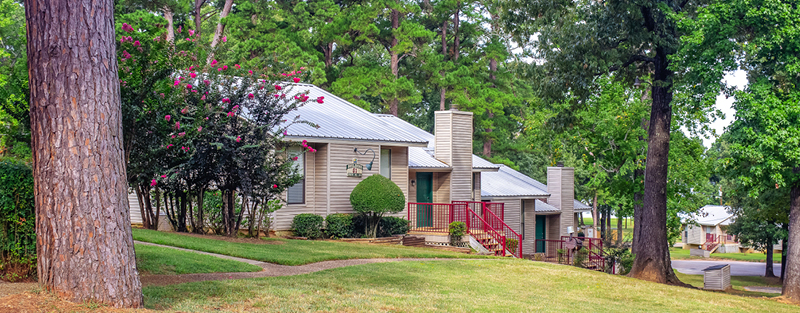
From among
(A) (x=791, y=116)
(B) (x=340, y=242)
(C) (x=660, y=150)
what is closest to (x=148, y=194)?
(B) (x=340, y=242)

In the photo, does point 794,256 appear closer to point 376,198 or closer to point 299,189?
point 376,198

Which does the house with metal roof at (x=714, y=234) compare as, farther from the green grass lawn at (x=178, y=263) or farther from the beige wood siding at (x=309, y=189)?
the green grass lawn at (x=178, y=263)

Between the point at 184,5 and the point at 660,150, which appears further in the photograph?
the point at 184,5

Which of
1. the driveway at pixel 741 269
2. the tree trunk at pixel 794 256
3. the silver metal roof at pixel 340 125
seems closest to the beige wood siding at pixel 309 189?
the silver metal roof at pixel 340 125

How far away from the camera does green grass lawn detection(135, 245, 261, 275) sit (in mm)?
10461

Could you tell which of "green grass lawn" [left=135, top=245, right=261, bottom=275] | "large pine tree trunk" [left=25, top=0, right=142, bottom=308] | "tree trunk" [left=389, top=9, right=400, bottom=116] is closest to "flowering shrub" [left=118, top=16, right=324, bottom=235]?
"green grass lawn" [left=135, top=245, right=261, bottom=275]

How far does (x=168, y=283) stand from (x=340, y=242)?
9.51 metres

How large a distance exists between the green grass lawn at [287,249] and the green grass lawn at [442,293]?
1331 millimetres

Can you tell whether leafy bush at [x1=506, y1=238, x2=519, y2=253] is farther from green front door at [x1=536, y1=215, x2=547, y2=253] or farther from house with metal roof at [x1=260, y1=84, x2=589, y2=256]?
green front door at [x1=536, y1=215, x2=547, y2=253]

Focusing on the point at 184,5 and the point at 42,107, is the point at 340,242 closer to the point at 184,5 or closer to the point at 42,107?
the point at 42,107

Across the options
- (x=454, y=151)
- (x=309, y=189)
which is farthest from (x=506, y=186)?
(x=309, y=189)

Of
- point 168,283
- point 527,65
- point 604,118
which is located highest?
point 527,65

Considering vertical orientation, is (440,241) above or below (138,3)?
below

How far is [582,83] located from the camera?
19938mm
